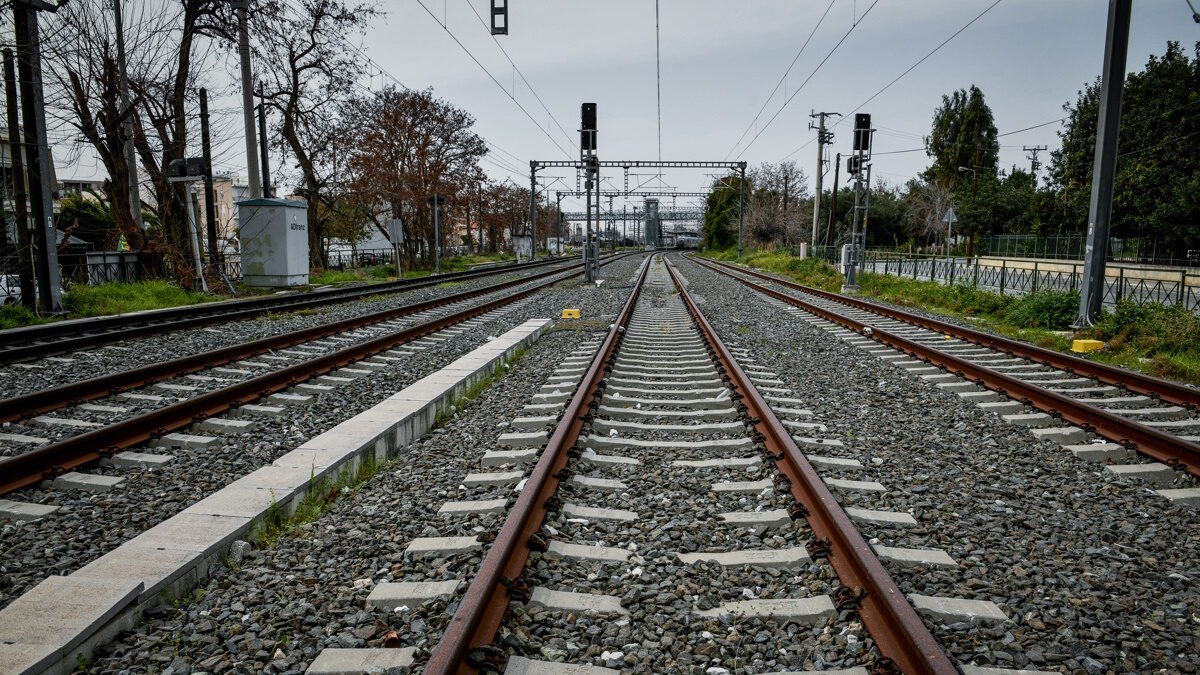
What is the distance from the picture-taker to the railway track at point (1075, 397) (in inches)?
200

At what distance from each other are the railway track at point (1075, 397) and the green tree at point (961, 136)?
76478mm

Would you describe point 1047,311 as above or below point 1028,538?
above

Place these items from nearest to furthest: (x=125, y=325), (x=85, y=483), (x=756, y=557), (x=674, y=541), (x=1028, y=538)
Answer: (x=756, y=557) → (x=674, y=541) → (x=1028, y=538) → (x=85, y=483) → (x=125, y=325)

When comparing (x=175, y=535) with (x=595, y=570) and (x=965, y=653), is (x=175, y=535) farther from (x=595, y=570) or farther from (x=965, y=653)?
(x=965, y=653)

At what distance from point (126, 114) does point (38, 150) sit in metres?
5.79

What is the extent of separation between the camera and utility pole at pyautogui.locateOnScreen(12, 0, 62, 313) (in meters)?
11.9

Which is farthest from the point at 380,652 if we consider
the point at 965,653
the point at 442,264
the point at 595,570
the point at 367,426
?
the point at 442,264

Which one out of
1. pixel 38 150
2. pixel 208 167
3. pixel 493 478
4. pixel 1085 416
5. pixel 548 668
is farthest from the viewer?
pixel 208 167

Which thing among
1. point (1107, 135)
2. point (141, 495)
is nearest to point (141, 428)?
point (141, 495)

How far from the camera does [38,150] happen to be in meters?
12.3

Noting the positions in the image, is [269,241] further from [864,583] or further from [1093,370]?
[864,583]

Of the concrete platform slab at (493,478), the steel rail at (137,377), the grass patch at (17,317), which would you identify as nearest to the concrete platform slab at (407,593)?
the concrete platform slab at (493,478)

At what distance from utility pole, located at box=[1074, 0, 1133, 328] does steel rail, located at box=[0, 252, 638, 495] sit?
11082 mm

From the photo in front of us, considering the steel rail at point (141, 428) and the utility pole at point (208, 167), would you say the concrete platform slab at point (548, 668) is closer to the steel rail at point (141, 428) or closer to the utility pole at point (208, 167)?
the steel rail at point (141, 428)
